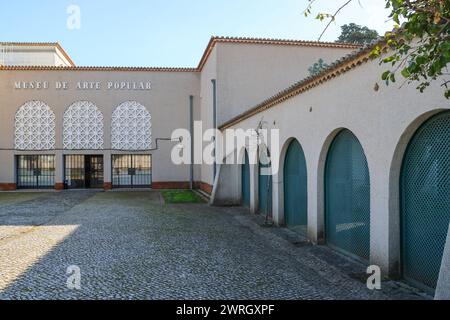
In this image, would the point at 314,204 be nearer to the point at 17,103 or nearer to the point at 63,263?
the point at 63,263

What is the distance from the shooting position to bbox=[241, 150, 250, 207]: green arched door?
13445 mm

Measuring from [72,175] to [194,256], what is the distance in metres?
16.8

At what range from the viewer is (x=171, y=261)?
670 centimetres

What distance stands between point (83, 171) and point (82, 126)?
248 cm

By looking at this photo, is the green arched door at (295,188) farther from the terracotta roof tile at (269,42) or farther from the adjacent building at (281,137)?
the terracotta roof tile at (269,42)

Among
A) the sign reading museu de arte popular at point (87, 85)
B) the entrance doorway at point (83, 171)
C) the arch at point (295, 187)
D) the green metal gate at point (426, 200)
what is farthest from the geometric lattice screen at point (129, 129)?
the green metal gate at point (426, 200)

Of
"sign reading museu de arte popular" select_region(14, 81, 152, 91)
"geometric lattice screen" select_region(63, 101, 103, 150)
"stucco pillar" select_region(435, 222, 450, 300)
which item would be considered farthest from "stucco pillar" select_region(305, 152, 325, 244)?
"geometric lattice screen" select_region(63, 101, 103, 150)

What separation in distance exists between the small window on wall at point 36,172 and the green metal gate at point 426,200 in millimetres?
20043

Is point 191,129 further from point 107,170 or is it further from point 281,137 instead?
point 281,137

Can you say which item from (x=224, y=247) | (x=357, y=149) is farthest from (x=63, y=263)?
(x=357, y=149)

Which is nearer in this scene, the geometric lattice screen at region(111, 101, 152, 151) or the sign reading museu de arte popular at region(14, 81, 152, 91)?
the sign reading museu de arte popular at region(14, 81, 152, 91)

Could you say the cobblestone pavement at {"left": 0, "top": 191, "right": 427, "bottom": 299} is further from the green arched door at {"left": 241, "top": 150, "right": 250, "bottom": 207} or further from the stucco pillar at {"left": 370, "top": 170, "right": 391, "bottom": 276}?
the green arched door at {"left": 241, "top": 150, "right": 250, "bottom": 207}

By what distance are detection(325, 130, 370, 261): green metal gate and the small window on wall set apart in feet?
→ 59.2
